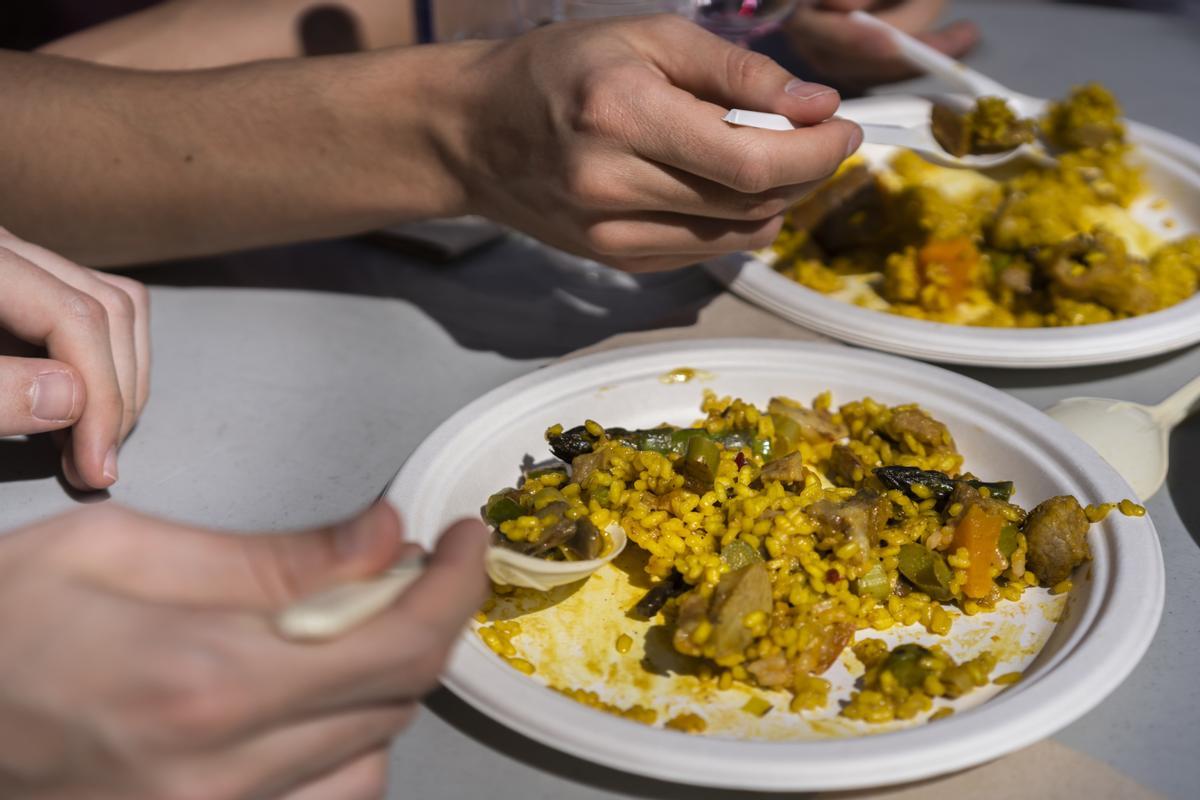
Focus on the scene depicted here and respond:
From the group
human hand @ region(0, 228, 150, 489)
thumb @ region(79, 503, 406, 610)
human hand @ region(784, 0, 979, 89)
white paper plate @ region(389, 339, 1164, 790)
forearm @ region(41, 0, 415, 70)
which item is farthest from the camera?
human hand @ region(784, 0, 979, 89)

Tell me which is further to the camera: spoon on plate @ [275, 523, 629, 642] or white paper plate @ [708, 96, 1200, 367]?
white paper plate @ [708, 96, 1200, 367]

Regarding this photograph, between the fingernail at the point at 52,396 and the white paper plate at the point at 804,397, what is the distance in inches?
18.3

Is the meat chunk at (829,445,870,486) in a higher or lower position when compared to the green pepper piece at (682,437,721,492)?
lower

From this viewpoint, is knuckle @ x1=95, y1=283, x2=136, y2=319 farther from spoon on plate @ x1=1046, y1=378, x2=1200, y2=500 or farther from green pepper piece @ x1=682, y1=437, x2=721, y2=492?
spoon on plate @ x1=1046, y1=378, x2=1200, y2=500

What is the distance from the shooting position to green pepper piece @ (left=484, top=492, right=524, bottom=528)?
1.35 meters

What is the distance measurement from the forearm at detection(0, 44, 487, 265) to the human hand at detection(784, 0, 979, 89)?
128cm

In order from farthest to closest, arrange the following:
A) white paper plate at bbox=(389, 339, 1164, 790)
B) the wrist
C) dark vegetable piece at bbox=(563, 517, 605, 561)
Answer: the wrist → dark vegetable piece at bbox=(563, 517, 605, 561) → white paper plate at bbox=(389, 339, 1164, 790)

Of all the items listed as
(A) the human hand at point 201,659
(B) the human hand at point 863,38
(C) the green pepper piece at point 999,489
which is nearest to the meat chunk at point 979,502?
(C) the green pepper piece at point 999,489

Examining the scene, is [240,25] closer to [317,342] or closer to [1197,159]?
[317,342]

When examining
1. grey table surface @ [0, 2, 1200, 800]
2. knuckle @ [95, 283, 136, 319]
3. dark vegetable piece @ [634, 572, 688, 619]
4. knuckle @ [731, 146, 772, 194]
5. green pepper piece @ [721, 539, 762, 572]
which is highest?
knuckle @ [731, 146, 772, 194]

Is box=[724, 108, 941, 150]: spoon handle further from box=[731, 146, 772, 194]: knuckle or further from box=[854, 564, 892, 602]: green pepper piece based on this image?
box=[854, 564, 892, 602]: green pepper piece

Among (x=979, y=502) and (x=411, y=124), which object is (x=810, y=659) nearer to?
(x=979, y=502)

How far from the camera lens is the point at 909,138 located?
182 centimetres

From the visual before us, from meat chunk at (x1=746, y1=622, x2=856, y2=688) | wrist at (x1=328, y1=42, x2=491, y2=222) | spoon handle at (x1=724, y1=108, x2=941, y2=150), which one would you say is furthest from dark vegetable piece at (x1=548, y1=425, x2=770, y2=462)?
wrist at (x1=328, y1=42, x2=491, y2=222)
